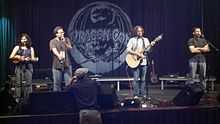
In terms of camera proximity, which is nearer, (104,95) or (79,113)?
(79,113)

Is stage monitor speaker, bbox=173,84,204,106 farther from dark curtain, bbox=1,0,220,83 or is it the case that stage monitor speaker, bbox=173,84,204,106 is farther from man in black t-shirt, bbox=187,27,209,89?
dark curtain, bbox=1,0,220,83

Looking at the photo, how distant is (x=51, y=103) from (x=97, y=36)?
6752 mm

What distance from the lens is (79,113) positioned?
718 centimetres

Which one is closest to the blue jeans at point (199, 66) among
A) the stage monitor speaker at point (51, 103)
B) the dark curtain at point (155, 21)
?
the dark curtain at point (155, 21)

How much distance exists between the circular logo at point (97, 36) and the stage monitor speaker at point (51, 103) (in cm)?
642

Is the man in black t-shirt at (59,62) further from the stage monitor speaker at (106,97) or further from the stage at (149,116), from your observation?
the stage at (149,116)

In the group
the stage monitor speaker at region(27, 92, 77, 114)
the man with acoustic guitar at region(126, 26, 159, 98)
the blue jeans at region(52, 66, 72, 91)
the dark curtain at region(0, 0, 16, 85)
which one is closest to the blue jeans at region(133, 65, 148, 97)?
the man with acoustic guitar at region(126, 26, 159, 98)

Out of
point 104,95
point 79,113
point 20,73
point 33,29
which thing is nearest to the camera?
point 79,113

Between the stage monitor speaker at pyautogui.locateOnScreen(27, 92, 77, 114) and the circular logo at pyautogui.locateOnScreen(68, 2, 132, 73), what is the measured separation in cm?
642

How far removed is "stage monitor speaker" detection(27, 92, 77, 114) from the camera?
23.6 feet

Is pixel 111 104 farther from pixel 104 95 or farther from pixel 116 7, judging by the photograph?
→ pixel 116 7

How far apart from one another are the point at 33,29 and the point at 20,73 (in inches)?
185

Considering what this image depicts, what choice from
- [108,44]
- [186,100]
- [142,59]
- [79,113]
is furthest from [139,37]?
[108,44]

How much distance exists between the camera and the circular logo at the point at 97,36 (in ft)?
45.2
